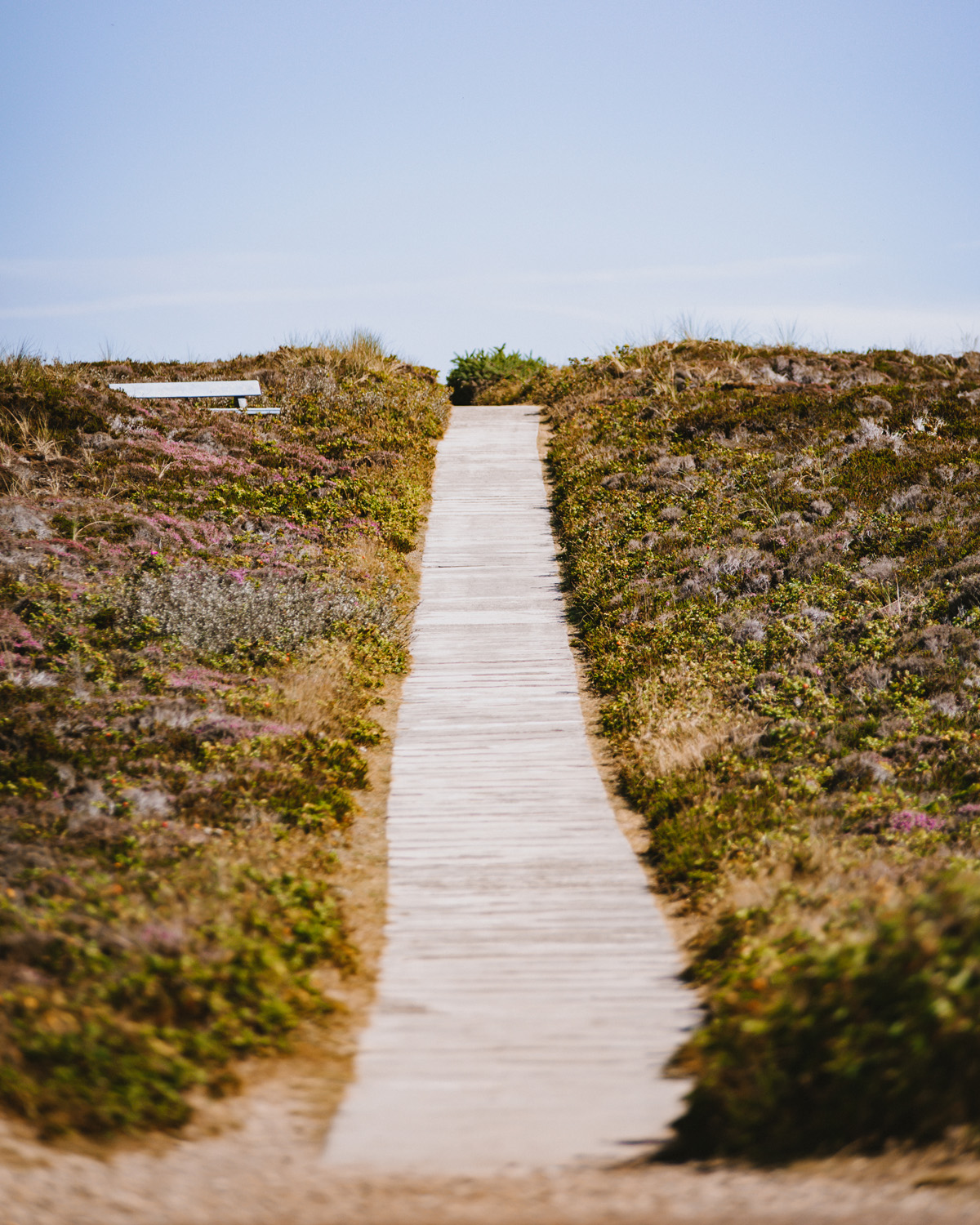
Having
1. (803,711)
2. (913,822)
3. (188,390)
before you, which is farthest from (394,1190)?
(188,390)

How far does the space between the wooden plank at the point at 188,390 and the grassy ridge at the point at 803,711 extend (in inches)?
297

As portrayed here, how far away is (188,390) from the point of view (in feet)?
74.5

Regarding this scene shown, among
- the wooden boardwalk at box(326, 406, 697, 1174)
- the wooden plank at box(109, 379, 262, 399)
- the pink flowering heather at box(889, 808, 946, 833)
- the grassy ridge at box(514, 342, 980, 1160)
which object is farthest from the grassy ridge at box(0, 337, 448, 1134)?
the pink flowering heather at box(889, 808, 946, 833)

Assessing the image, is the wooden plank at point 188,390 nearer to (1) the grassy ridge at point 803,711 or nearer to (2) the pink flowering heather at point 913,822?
(1) the grassy ridge at point 803,711

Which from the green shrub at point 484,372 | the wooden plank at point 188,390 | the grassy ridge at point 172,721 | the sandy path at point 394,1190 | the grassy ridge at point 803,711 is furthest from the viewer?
the green shrub at point 484,372

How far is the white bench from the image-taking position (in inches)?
877

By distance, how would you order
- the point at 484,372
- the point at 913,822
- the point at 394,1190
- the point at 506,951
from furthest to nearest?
the point at 484,372
the point at 913,822
the point at 506,951
the point at 394,1190

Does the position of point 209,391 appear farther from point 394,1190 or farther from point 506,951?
point 394,1190

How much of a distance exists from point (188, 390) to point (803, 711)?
17.3 m

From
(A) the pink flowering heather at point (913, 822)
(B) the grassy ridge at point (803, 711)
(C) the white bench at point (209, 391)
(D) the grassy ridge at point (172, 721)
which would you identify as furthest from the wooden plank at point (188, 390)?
(A) the pink flowering heather at point (913, 822)

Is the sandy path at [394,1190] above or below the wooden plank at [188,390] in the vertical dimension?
below

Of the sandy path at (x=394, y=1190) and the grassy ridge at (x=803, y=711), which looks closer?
the sandy path at (x=394, y=1190)

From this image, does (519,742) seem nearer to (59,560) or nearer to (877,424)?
(59,560)

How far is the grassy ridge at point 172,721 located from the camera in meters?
5.14
